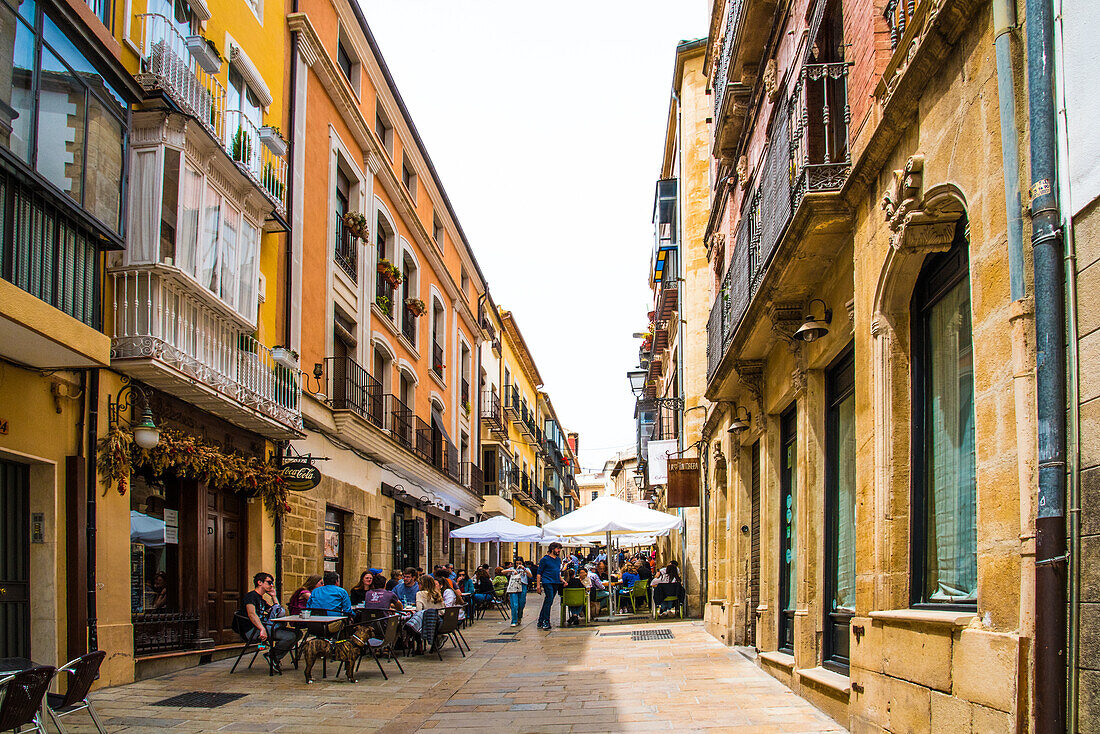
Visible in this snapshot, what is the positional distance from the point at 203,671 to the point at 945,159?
389 inches

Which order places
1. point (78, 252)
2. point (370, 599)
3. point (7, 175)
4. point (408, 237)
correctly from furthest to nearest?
point (408, 237) → point (370, 599) → point (78, 252) → point (7, 175)

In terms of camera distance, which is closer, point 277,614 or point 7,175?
point 7,175

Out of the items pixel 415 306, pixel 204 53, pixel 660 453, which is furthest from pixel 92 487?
pixel 660 453

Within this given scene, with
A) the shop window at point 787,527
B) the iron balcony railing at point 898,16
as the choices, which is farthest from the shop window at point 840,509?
the iron balcony railing at point 898,16

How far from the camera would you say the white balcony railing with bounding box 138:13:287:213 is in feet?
36.4

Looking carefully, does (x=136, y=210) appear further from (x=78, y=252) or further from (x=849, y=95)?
(x=849, y=95)

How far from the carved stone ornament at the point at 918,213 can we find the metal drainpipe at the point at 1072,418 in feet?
4.41

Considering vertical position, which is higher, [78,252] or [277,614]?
[78,252]

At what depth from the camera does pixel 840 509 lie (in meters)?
9.16

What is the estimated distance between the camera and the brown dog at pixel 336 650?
418 inches

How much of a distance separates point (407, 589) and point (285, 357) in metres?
4.13

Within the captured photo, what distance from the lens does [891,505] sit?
6637 millimetres

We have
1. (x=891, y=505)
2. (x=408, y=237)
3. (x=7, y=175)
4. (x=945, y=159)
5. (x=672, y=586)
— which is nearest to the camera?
(x=945, y=159)

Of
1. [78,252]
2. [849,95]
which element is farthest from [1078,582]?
[78,252]
